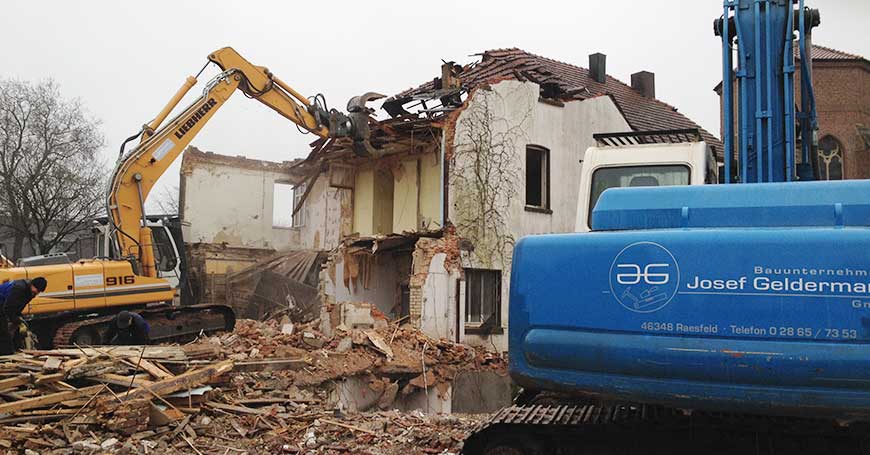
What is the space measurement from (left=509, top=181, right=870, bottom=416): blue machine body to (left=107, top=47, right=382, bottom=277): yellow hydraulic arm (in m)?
10.5

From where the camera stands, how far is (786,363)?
477cm

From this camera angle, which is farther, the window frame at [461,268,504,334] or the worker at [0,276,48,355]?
the window frame at [461,268,504,334]

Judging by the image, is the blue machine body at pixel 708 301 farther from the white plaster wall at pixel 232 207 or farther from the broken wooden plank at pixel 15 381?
the white plaster wall at pixel 232 207

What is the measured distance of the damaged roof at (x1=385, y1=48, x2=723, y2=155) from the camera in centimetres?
1996

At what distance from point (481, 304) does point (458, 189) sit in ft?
9.14

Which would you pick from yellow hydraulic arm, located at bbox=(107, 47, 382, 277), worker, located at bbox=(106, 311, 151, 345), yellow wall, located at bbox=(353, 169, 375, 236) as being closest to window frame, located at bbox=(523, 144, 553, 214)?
yellow wall, located at bbox=(353, 169, 375, 236)

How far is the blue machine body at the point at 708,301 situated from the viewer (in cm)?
473

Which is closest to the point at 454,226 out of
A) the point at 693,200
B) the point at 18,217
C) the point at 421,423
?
the point at 421,423

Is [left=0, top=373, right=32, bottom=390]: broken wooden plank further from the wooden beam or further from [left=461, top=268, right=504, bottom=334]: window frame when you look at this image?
[left=461, top=268, right=504, bottom=334]: window frame

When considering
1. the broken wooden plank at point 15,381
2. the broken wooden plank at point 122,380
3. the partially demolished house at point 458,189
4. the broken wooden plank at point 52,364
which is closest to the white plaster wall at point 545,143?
the partially demolished house at point 458,189

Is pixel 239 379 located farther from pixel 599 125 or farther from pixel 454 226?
pixel 599 125

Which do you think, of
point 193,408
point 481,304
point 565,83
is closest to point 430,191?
point 481,304

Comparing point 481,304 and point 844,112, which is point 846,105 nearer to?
point 844,112

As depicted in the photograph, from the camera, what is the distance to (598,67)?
24.9m
